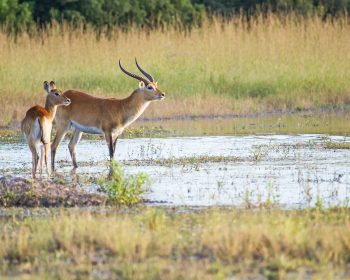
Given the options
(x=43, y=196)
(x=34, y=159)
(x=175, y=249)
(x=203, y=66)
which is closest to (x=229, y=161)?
(x=34, y=159)

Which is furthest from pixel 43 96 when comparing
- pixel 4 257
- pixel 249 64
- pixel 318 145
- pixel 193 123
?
pixel 4 257

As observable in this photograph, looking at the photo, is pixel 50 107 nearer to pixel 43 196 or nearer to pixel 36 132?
pixel 36 132

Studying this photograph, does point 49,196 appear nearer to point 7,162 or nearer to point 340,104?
point 7,162

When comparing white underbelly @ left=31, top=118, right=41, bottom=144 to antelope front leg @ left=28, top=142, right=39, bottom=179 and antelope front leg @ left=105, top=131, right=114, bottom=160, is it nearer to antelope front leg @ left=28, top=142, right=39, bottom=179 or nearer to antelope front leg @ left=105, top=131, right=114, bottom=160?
antelope front leg @ left=28, top=142, right=39, bottom=179

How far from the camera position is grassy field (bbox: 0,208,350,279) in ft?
21.8

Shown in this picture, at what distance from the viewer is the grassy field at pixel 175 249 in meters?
6.65

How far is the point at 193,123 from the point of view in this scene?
59.2ft

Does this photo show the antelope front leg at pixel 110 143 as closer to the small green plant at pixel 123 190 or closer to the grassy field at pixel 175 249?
the small green plant at pixel 123 190

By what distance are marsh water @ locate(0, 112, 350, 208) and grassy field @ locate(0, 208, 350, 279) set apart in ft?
4.76

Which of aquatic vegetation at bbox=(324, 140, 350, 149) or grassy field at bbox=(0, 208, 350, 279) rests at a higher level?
aquatic vegetation at bbox=(324, 140, 350, 149)

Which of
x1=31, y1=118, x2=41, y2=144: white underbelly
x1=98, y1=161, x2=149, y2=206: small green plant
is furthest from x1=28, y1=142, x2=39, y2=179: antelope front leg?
x1=98, y1=161, x2=149, y2=206: small green plant

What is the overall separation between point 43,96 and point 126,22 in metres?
8.71

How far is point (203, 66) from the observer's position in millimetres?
21484

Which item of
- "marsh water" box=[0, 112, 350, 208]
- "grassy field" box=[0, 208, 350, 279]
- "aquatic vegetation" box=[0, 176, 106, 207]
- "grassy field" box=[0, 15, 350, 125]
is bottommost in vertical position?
"grassy field" box=[0, 208, 350, 279]
